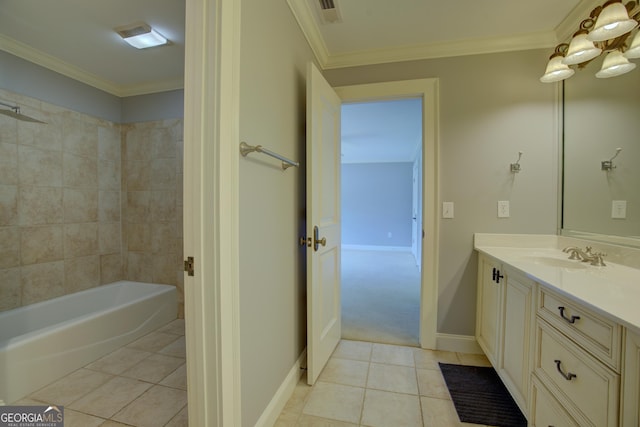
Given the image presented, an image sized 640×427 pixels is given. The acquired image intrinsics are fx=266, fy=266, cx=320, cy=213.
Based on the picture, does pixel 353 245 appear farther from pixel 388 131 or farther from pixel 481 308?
pixel 481 308

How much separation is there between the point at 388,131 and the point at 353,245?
3.91m

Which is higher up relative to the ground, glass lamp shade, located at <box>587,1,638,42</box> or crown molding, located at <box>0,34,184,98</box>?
crown molding, located at <box>0,34,184,98</box>

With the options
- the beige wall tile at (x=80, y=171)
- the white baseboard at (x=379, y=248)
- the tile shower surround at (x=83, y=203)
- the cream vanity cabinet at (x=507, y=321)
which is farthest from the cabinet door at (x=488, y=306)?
the white baseboard at (x=379, y=248)

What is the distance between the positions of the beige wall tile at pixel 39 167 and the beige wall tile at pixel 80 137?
0.44 ft

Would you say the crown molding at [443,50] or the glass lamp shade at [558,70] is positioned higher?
the crown molding at [443,50]

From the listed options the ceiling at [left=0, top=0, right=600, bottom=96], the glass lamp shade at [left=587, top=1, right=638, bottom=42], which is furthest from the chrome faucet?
the ceiling at [left=0, top=0, right=600, bottom=96]

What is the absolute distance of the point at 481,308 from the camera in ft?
6.55

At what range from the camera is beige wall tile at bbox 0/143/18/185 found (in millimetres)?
1997

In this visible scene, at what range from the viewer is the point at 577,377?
943 millimetres

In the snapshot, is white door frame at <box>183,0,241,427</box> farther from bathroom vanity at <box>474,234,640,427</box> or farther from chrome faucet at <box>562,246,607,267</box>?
chrome faucet at <box>562,246,607,267</box>

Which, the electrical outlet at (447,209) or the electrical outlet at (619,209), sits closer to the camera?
the electrical outlet at (619,209)

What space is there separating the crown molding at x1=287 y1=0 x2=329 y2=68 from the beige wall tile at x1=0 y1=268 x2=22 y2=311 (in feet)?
9.18

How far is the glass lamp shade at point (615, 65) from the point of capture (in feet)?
4.64

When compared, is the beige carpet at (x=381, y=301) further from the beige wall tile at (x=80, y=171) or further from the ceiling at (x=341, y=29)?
the beige wall tile at (x=80, y=171)
